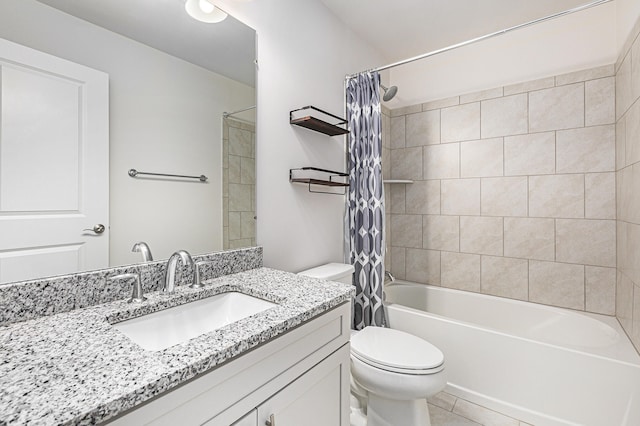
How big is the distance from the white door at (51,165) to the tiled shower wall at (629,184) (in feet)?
7.94

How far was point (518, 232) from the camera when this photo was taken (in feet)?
7.71

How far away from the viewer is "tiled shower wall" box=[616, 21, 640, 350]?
1580mm

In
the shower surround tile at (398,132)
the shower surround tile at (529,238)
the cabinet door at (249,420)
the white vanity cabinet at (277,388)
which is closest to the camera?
the white vanity cabinet at (277,388)

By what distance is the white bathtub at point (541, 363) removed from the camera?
1483 mm

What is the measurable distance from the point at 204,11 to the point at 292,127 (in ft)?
2.24

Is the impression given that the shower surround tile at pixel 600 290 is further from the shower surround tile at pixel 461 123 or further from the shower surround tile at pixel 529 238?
the shower surround tile at pixel 461 123

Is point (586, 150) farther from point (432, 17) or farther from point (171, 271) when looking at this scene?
point (171, 271)

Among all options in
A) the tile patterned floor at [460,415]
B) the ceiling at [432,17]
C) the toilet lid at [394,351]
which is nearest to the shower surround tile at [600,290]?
the tile patterned floor at [460,415]

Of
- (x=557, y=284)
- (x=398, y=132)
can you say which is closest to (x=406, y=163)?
(x=398, y=132)

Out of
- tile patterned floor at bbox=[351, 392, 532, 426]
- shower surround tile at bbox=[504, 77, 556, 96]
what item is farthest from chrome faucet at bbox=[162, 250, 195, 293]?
shower surround tile at bbox=[504, 77, 556, 96]

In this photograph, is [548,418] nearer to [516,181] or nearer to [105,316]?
[516,181]

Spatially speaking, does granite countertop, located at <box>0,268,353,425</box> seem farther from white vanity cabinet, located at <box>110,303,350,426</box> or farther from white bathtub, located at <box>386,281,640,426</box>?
white bathtub, located at <box>386,281,640,426</box>

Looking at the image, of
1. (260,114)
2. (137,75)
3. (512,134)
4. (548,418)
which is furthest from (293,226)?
(512,134)

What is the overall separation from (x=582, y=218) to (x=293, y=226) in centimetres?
201
